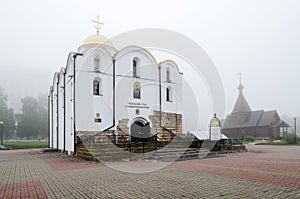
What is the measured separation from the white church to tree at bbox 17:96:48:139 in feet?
104

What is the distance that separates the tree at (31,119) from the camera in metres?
52.7

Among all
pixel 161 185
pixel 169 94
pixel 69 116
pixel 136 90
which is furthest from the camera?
pixel 169 94

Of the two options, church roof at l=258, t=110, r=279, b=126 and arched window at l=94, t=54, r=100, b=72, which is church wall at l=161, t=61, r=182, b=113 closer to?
arched window at l=94, t=54, r=100, b=72

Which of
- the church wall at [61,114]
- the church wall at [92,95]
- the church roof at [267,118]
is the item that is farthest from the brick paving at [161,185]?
the church roof at [267,118]

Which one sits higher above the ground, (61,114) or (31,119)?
(61,114)

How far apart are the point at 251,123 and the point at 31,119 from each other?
40347 mm

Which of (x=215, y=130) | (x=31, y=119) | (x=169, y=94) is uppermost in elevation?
(x=169, y=94)

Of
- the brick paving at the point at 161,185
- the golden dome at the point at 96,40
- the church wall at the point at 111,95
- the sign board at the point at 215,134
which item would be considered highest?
the golden dome at the point at 96,40

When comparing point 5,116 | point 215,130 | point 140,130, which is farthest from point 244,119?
point 5,116

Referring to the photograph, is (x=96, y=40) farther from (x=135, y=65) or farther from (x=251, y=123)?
(x=251, y=123)

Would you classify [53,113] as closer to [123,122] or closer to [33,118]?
[123,122]

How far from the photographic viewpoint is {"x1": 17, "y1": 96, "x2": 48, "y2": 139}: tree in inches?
2074

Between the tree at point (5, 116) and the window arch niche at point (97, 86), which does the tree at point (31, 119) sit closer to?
the tree at point (5, 116)

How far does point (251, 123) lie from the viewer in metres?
51.9
